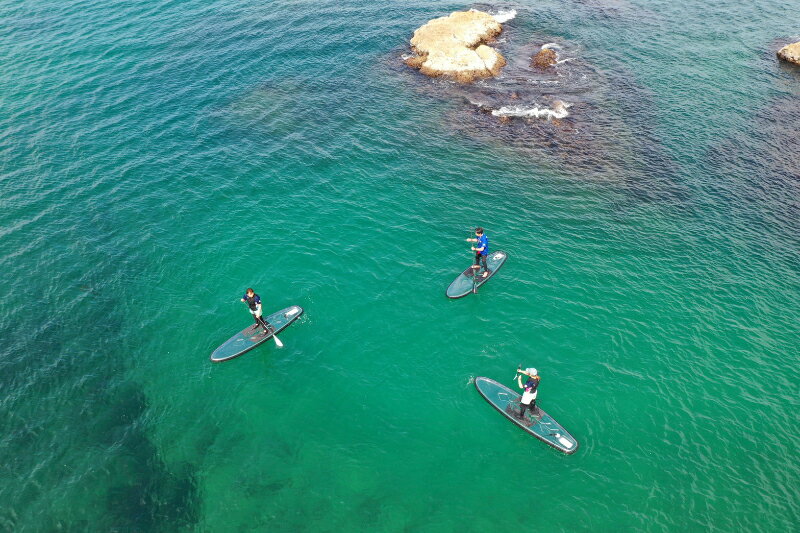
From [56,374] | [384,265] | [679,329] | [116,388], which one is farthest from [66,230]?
[679,329]

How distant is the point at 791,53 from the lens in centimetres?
6556

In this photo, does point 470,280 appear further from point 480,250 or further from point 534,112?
point 534,112

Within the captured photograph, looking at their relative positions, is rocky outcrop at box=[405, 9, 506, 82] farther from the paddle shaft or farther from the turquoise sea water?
the paddle shaft

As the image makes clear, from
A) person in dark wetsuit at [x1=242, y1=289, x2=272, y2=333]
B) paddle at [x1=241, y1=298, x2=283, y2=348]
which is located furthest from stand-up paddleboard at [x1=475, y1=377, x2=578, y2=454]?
person in dark wetsuit at [x1=242, y1=289, x2=272, y2=333]

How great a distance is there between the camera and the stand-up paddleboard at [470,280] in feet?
125

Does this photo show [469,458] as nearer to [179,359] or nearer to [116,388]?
[179,359]

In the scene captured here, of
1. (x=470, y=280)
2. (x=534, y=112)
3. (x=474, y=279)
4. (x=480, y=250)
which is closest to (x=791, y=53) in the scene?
(x=534, y=112)

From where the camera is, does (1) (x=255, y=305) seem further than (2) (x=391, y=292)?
No

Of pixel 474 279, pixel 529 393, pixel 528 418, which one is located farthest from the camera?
pixel 474 279

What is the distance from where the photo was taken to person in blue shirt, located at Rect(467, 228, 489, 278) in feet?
122

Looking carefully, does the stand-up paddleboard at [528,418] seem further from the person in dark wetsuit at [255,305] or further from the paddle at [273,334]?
the person in dark wetsuit at [255,305]

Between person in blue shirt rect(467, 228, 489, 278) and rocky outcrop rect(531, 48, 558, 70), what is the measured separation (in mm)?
39042

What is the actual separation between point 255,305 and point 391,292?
10447mm

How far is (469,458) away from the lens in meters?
28.6
